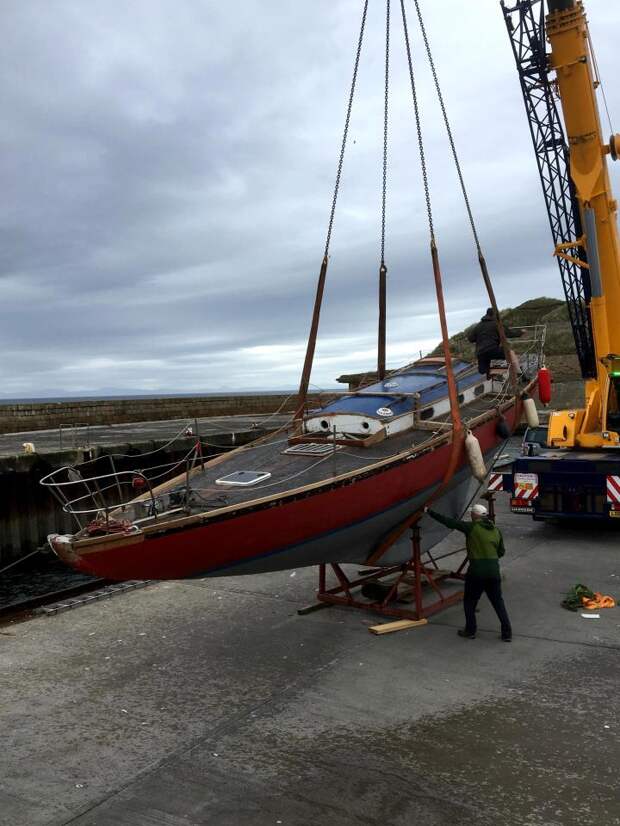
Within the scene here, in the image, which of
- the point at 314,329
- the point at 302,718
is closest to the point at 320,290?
the point at 314,329

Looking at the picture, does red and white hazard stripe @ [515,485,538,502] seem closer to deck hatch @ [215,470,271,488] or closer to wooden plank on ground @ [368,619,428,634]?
wooden plank on ground @ [368,619,428,634]

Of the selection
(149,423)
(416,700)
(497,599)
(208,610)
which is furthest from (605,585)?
(149,423)

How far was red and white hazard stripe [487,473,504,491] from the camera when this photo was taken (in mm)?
12579

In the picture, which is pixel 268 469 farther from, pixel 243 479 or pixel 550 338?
pixel 550 338

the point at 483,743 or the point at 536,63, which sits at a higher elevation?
the point at 536,63

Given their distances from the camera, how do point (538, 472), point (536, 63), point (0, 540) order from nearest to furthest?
point (538, 472) → point (536, 63) → point (0, 540)

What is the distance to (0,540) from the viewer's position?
1717 centimetres

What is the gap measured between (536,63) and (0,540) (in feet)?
56.3

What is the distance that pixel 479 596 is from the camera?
7348mm

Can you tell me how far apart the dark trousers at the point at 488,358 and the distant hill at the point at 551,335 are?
16416 mm

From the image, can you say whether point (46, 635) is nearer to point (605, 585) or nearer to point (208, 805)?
point (208, 805)

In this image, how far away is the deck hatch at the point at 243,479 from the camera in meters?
7.18

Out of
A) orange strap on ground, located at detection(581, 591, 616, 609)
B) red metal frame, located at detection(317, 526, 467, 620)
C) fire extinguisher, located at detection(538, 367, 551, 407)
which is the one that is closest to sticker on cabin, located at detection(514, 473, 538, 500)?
fire extinguisher, located at detection(538, 367, 551, 407)

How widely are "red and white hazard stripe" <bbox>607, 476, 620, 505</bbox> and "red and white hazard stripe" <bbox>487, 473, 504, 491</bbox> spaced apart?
74.5 inches
